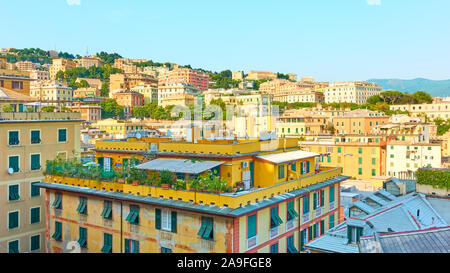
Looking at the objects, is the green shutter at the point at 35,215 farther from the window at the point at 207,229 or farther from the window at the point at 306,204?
the window at the point at 306,204

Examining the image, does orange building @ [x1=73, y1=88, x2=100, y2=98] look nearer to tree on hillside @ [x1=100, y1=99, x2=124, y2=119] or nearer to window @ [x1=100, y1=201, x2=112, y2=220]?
tree on hillside @ [x1=100, y1=99, x2=124, y2=119]

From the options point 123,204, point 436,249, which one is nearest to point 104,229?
point 123,204

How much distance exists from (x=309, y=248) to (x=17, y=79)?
30.2 m

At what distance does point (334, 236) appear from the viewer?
16.3 m

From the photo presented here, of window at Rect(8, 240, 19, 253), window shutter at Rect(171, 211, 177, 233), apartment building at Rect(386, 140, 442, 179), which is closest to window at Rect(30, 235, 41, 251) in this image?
window at Rect(8, 240, 19, 253)

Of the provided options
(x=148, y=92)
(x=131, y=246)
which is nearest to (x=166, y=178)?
(x=131, y=246)

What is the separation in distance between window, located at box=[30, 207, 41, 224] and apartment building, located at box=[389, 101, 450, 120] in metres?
117

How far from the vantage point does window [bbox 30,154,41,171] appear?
26.7 m

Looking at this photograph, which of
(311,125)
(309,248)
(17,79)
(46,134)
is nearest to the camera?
(309,248)

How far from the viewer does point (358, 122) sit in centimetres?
8719

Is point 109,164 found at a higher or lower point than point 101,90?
lower

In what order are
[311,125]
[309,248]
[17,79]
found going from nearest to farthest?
[309,248], [17,79], [311,125]

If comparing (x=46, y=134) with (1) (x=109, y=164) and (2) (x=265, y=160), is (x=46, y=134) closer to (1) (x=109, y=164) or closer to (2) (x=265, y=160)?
(1) (x=109, y=164)
